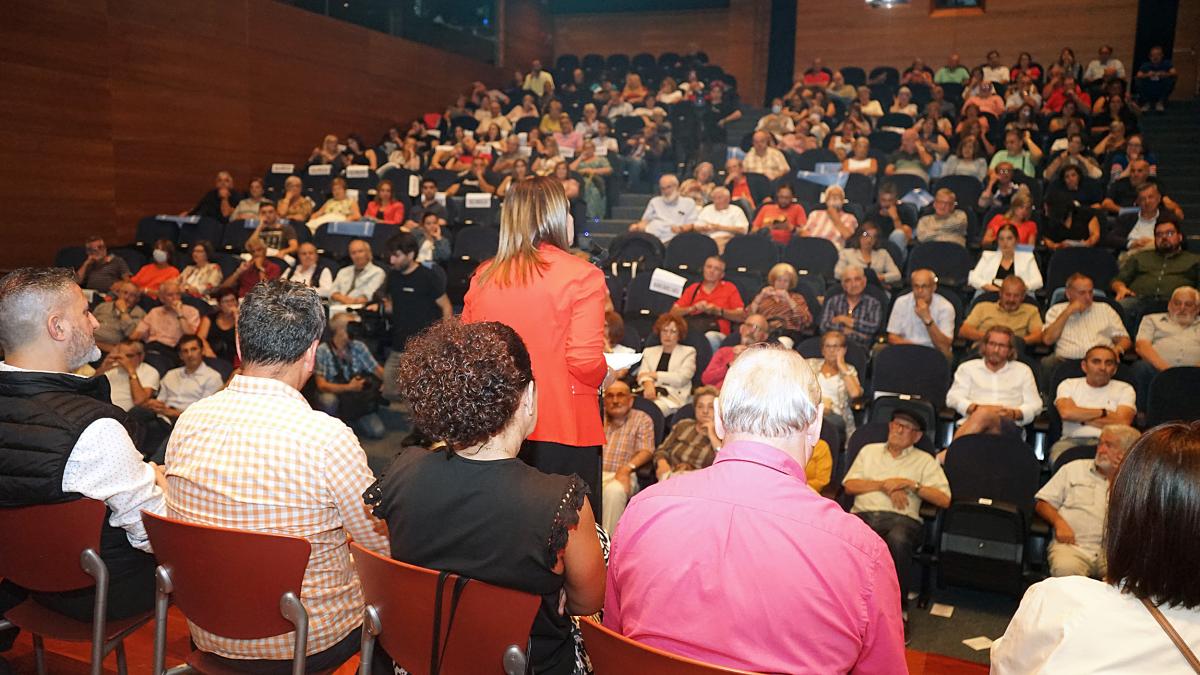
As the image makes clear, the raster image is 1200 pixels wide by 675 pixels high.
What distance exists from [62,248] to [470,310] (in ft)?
24.4

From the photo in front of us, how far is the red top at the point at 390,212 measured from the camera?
8500 millimetres

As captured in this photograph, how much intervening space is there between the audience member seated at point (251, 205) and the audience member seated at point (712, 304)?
208 inches

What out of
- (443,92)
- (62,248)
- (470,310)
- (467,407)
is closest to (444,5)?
(443,92)

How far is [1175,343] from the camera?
16.1 feet

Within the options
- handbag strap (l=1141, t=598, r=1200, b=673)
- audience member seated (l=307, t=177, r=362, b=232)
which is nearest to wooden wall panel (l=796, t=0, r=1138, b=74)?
audience member seated (l=307, t=177, r=362, b=232)

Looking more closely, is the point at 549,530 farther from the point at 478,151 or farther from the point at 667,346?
the point at 478,151

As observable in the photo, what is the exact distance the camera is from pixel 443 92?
12.8 metres

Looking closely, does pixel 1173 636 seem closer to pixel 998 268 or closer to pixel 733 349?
pixel 733 349

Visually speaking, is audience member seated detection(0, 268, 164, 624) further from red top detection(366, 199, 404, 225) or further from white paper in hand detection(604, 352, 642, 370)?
red top detection(366, 199, 404, 225)

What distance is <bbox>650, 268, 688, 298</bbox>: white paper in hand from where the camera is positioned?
20.0 ft

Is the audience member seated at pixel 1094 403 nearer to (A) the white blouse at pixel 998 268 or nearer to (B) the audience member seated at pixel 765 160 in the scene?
(A) the white blouse at pixel 998 268

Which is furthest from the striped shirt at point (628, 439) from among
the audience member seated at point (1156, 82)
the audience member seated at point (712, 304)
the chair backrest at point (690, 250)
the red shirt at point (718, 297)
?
the audience member seated at point (1156, 82)

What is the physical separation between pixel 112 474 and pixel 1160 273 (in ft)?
20.8

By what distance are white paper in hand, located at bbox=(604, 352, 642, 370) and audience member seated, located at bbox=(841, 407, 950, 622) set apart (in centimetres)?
197
